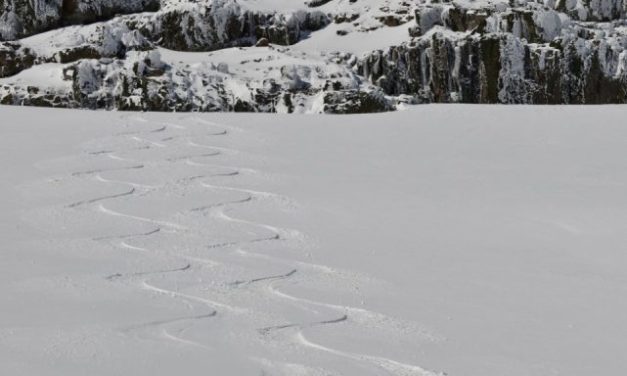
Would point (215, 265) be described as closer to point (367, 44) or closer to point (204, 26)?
point (204, 26)

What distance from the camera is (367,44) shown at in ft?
107

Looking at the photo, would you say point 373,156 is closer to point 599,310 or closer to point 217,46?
point 599,310

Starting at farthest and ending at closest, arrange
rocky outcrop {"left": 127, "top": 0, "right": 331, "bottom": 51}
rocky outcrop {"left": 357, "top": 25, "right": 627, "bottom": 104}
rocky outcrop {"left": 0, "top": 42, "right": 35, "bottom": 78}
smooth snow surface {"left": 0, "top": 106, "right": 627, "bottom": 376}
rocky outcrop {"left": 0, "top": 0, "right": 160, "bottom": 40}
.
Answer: rocky outcrop {"left": 127, "top": 0, "right": 331, "bottom": 51}
rocky outcrop {"left": 0, "top": 0, "right": 160, "bottom": 40}
rocky outcrop {"left": 357, "top": 25, "right": 627, "bottom": 104}
rocky outcrop {"left": 0, "top": 42, "right": 35, "bottom": 78}
smooth snow surface {"left": 0, "top": 106, "right": 627, "bottom": 376}

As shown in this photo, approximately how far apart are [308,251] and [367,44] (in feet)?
94.8

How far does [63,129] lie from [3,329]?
488 cm

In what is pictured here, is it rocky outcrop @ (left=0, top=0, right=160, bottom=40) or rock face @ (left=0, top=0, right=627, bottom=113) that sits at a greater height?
rocky outcrop @ (left=0, top=0, right=160, bottom=40)

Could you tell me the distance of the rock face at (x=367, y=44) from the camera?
990 inches

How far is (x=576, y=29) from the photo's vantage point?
97.7ft

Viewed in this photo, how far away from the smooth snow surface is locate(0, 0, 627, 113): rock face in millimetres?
13709

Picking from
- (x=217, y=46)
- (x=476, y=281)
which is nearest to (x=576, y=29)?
(x=217, y=46)

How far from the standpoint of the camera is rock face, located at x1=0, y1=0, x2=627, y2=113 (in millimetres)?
25141

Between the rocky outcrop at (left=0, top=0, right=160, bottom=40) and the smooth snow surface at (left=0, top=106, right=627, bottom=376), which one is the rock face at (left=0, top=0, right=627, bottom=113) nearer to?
the rocky outcrop at (left=0, top=0, right=160, bottom=40)

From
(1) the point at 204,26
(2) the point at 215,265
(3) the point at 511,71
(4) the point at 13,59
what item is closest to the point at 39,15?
(4) the point at 13,59

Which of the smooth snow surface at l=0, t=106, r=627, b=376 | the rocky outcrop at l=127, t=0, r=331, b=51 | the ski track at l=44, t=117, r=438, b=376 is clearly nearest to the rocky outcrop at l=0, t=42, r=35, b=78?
the rocky outcrop at l=127, t=0, r=331, b=51
